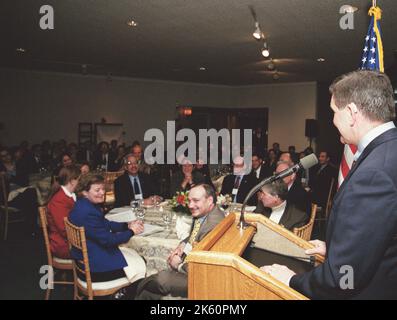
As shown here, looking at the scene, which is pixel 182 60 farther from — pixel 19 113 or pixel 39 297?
pixel 39 297

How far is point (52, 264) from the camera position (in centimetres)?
359

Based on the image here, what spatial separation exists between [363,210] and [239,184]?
4510 mm

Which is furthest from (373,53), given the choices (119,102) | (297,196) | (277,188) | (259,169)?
(119,102)

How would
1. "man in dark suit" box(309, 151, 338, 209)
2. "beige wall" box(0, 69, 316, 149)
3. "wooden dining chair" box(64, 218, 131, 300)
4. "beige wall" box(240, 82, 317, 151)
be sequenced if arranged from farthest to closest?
1. "beige wall" box(240, 82, 317, 151)
2. "beige wall" box(0, 69, 316, 149)
3. "man in dark suit" box(309, 151, 338, 209)
4. "wooden dining chair" box(64, 218, 131, 300)

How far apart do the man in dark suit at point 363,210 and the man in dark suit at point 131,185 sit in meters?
4.00

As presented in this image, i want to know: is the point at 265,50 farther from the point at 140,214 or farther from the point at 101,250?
the point at 101,250

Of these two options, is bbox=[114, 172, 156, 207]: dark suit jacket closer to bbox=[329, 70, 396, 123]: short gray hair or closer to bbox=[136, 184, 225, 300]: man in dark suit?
bbox=[136, 184, 225, 300]: man in dark suit

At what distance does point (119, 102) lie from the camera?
466 inches

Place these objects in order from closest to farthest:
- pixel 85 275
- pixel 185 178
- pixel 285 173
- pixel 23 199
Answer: pixel 285 173
pixel 85 275
pixel 185 178
pixel 23 199

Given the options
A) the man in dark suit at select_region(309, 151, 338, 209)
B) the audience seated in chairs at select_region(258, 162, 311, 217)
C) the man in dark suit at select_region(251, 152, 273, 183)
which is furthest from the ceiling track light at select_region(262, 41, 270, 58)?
the audience seated in chairs at select_region(258, 162, 311, 217)

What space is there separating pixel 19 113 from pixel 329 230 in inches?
423

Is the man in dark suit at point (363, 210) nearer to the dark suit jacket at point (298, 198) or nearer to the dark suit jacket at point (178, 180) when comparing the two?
the dark suit jacket at point (298, 198)

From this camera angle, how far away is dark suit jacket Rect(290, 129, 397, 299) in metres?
1.09

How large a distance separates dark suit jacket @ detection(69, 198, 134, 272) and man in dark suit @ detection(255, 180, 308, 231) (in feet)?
4.47
